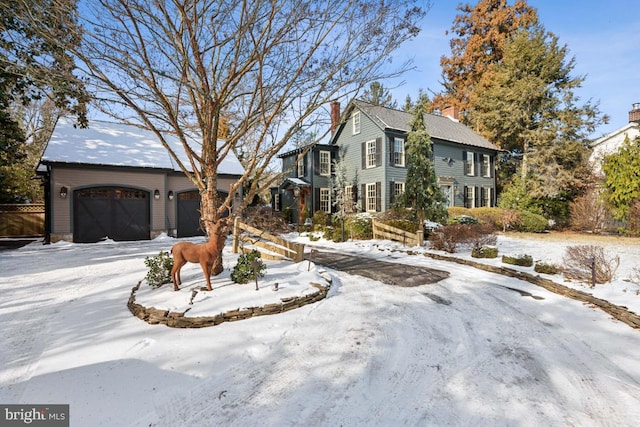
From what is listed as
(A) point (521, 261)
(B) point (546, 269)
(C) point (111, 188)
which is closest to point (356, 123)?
(C) point (111, 188)

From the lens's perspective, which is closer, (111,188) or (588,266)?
(588,266)

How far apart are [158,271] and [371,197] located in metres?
15.4

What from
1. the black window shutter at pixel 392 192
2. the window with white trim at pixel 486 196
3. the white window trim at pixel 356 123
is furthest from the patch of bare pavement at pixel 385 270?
the window with white trim at pixel 486 196

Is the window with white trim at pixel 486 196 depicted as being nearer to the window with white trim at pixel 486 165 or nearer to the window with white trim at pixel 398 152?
the window with white trim at pixel 486 165

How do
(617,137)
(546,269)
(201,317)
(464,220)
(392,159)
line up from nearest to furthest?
(201,317) < (546,269) < (464,220) < (392,159) < (617,137)

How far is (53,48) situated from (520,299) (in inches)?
417

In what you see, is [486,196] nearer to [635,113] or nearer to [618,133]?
[618,133]

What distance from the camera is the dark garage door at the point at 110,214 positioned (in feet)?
44.5

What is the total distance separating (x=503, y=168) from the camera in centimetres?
2555

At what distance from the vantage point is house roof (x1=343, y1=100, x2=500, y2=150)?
61.3ft

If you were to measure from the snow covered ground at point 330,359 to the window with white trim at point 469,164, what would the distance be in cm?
1731

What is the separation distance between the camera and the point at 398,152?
61.6 feet

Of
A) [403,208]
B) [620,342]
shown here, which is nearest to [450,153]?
[403,208]

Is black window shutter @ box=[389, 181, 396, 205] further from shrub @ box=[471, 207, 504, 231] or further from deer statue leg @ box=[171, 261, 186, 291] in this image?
deer statue leg @ box=[171, 261, 186, 291]
